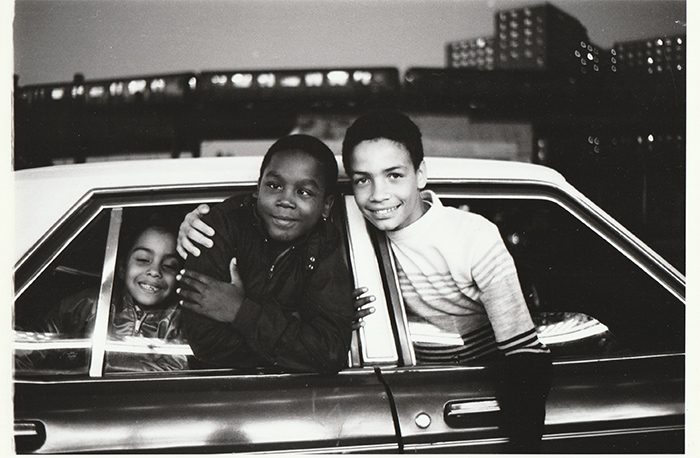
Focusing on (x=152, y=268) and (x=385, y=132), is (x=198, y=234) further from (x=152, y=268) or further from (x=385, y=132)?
(x=385, y=132)

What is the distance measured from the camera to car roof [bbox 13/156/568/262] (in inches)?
77.9

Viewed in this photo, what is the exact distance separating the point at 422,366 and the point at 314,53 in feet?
4.38

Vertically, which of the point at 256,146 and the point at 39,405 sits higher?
the point at 256,146

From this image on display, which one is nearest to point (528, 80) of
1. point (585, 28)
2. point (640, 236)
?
point (585, 28)

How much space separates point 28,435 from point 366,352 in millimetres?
1079

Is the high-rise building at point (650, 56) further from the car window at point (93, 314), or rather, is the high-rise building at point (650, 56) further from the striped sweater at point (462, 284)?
the car window at point (93, 314)

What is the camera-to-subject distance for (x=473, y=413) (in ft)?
5.97

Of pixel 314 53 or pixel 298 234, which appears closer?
pixel 298 234

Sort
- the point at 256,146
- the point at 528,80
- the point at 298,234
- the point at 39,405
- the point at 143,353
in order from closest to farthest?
the point at 39,405, the point at 143,353, the point at 298,234, the point at 256,146, the point at 528,80

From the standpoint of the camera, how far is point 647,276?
2125 millimetres

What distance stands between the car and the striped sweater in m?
0.06

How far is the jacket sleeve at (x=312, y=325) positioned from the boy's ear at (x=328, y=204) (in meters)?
0.14

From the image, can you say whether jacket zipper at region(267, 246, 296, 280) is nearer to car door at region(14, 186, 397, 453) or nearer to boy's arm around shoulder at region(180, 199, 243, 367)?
boy's arm around shoulder at region(180, 199, 243, 367)

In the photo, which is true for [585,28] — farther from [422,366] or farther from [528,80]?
[422,366]
